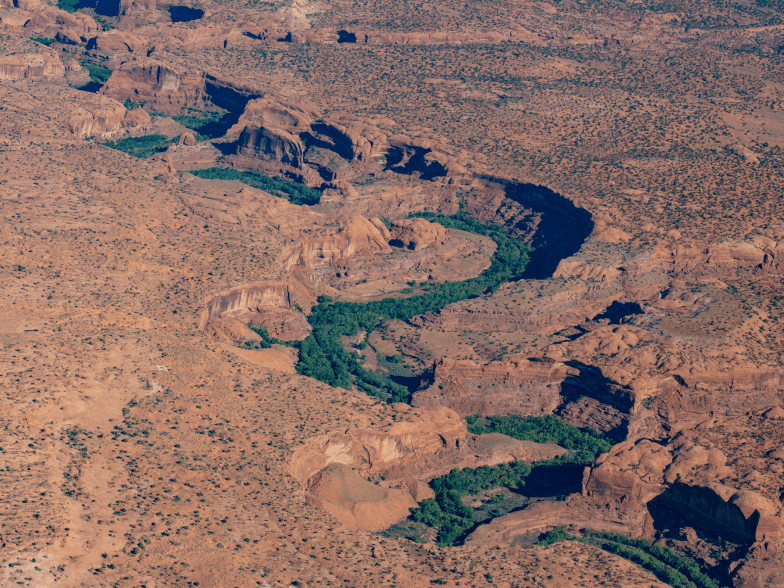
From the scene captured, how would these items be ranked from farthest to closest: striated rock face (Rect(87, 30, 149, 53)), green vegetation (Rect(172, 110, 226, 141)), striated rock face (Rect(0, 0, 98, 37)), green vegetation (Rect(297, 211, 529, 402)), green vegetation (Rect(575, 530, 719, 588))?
striated rock face (Rect(0, 0, 98, 37)) → striated rock face (Rect(87, 30, 149, 53)) → green vegetation (Rect(172, 110, 226, 141)) → green vegetation (Rect(297, 211, 529, 402)) → green vegetation (Rect(575, 530, 719, 588))

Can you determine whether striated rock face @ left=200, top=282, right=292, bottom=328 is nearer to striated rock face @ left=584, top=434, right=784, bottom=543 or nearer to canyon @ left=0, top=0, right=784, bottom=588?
canyon @ left=0, top=0, right=784, bottom=588

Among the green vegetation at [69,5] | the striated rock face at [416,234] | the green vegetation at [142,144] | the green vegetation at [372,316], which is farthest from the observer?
the green vegetation at [69,5]

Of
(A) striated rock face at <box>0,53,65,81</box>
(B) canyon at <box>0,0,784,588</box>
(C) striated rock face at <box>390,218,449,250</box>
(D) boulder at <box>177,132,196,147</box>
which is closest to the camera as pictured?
(B) canyon at <box>0,0,784,588</box>

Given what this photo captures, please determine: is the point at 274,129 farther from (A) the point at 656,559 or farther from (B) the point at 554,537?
(A) the point at 656,559

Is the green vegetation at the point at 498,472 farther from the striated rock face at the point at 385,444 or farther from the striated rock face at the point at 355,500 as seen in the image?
the striated rock face at the point at 385,444

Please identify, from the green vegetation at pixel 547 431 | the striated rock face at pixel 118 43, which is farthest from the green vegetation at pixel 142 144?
the green vegetation at pixel 547 431

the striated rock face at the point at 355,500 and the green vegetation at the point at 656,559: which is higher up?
the green vegetation at the point at 656,559

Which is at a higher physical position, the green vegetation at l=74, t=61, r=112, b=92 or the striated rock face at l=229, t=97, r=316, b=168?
the striated rock face at l=229, t=97, r=316, b=168

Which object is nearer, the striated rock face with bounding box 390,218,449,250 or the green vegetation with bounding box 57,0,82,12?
the striated rock face with bounding box 390,218,449,250

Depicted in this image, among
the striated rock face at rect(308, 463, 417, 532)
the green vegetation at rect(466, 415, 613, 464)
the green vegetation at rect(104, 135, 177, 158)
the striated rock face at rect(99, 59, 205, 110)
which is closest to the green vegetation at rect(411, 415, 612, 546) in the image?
the green vegetation at rect(466, 415, 613, 464)
